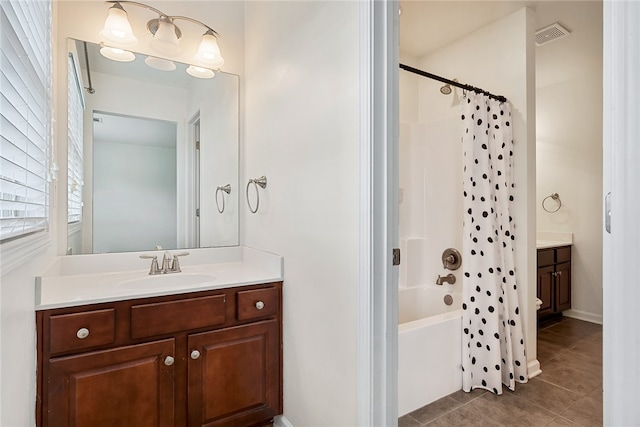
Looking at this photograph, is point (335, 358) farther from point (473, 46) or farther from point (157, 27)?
point (473, 46)

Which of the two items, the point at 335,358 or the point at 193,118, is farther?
the point at 193,118

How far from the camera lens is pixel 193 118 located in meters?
2.17

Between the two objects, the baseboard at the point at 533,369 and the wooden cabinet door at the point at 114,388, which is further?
the baseboard at the point at 533,369

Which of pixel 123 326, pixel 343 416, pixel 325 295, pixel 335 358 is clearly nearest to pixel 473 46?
pixel 325 295

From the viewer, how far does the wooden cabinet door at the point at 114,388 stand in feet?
4.19

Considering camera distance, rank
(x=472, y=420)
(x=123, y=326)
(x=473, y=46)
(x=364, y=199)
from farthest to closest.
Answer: (x=473, y=46) < (x=472, y=420) < (x=123, y=326) < (x=364, y=199)

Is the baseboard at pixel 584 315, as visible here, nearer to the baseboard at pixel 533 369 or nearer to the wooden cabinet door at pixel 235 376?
the baseboard at pixel 533 369

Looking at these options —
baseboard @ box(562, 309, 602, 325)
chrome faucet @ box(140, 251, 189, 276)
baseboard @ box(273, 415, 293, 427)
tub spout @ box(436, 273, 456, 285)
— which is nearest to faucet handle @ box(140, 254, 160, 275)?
chrome faucet @ box(140, 251, 189, 276)

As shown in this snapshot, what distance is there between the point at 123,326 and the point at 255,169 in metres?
1.11

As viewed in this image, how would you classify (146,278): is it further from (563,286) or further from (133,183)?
(563,286)

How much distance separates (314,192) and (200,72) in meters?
1.32

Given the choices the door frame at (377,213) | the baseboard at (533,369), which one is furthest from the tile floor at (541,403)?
the door frame at (377,213)

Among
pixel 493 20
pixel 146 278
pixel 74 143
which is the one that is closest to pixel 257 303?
pixel 146 278

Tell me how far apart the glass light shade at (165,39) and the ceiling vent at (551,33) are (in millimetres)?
2721
